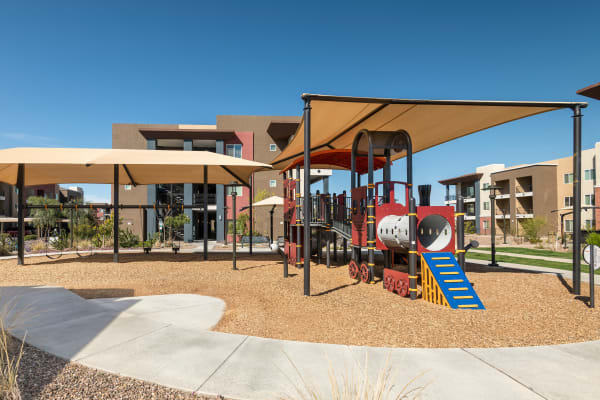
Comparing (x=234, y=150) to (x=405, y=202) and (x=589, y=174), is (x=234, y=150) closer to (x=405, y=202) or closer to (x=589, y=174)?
(x=405, y=202)

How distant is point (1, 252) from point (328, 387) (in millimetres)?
20109

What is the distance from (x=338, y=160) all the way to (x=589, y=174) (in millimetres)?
38077

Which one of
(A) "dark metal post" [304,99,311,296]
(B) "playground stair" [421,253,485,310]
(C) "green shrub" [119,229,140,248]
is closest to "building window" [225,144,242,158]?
(C) "green shrub" [119,229,140,248]

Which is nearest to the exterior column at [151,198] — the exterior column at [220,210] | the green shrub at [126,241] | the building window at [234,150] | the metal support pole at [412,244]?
the exterior column at [220,210]

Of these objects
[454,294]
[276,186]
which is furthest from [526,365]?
[276,186]

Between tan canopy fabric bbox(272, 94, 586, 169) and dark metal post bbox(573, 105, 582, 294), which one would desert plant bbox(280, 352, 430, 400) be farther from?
dark metal post bbox(573, 105, 582, 294)

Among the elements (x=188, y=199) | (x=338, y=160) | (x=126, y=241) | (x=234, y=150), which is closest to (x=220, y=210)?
(x=188, y=199)

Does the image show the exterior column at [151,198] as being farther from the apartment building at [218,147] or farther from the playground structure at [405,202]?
the playground structure at [405,202]

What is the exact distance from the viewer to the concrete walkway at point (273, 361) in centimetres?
322

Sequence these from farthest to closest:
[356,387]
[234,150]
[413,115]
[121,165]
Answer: [234,150] → [121,165] → [413,115] → [356,387]

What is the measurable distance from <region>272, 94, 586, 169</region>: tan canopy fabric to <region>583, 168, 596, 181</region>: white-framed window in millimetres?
34984

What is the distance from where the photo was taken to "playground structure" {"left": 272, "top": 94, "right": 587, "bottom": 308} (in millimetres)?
7500

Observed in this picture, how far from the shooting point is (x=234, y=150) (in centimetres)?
3266

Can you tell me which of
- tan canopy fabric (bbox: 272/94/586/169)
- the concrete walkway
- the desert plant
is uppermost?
tan canopy fabric (bbox: 272/94/586/169)
